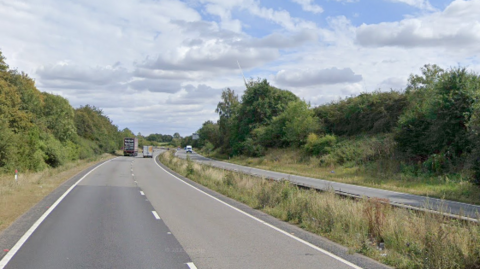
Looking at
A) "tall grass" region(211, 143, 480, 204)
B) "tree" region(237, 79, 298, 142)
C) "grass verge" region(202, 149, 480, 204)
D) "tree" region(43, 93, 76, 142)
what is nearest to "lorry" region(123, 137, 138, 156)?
"tree" region(43, 93, 76, 142)

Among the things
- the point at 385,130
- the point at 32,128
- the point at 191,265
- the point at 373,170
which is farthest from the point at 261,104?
the point at 191,265

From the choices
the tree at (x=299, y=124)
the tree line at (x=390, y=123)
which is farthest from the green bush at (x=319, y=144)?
the tree at (x=299, y=124)

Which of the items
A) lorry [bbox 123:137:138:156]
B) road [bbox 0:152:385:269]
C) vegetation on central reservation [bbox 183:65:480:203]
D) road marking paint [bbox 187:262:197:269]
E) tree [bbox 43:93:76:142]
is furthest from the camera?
lorry [bbox 123:137:138:156]

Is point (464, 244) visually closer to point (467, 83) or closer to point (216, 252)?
point (216, 252)

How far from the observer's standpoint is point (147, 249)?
360 inches

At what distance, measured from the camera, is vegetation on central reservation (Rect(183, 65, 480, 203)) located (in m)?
27.1

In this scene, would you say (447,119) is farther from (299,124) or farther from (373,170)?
(299,124)

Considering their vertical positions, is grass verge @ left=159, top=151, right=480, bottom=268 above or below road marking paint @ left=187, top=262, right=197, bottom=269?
above

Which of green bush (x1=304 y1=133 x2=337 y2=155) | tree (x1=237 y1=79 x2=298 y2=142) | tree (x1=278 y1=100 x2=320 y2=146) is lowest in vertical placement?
green bush (x1=304 y1=133 x2=337 y2=155)

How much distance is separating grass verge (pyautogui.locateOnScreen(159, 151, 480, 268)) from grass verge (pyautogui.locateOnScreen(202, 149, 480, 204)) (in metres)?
1.66

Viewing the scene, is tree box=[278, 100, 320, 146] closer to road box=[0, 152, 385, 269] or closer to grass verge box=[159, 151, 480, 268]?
grass verge box=[159, 151, 480, 268]

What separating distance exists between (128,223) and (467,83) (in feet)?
80.2

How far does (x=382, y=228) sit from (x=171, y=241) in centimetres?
494

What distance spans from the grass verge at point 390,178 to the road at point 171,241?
164 inches
